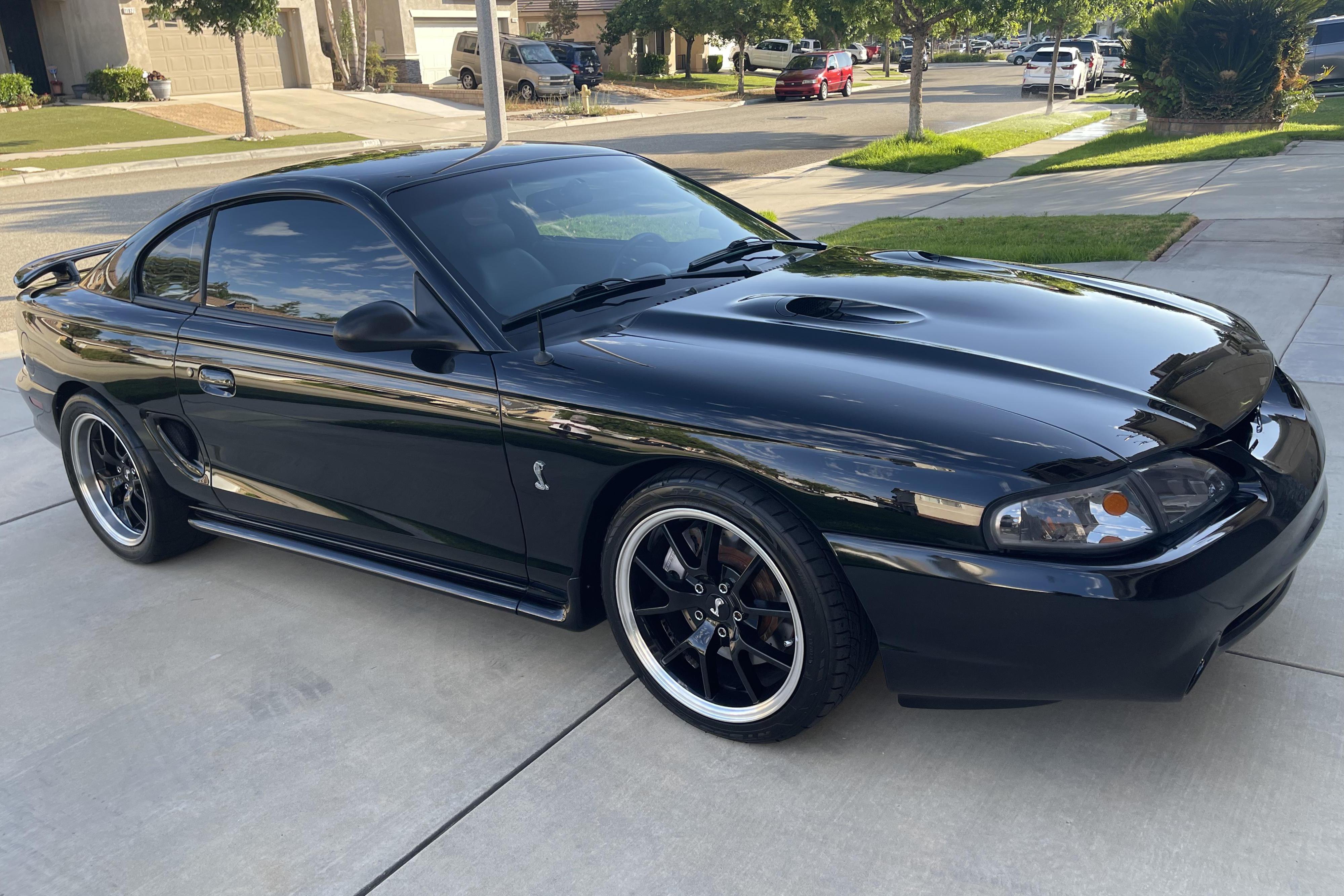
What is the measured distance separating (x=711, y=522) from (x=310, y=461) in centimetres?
Answer: 154

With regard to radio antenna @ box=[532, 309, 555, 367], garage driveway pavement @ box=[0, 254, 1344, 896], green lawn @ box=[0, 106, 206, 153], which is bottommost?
green lawn @ box=[0, 106, 206, 153]

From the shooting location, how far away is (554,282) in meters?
3.40

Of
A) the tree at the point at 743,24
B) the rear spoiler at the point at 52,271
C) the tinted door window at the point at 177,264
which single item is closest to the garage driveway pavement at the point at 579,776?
the tinted door window at the point at 177,264

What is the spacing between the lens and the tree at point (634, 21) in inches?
1725

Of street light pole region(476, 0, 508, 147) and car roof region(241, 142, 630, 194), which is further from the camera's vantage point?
street light pole region(476, 0, 508, 147)

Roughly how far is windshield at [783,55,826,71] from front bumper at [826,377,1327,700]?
3752cm

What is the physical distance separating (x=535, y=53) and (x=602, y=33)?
597 inches

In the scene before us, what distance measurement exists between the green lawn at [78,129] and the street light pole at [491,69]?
15.8 metres

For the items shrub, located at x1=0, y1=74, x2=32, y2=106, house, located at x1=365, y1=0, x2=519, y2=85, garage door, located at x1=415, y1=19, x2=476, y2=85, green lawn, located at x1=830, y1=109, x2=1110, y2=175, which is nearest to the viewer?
green lawn, located at x1=830, y1=109, x2=1110, y2=175

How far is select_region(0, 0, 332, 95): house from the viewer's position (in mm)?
31109

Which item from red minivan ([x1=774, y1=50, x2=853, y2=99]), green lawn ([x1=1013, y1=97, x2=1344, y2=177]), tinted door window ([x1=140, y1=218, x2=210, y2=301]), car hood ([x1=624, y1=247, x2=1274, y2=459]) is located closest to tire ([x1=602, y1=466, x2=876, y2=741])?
car hood ([x1=624, y1=247, x2=1274, y2=459])

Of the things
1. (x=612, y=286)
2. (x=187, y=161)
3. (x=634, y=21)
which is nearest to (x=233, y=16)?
(x=187, y=161)

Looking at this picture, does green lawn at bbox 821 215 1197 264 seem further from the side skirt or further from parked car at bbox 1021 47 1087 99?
parked car at bbox 1021 47 1087 99

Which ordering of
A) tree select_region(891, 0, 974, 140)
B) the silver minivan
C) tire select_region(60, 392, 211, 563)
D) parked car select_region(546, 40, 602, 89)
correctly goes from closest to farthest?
tire select_region(60, 392, 211, 563)
tree select_region(891, 0, 974, 140)
the silver minivan
parked car select_region(546, 40, 602, 89)
